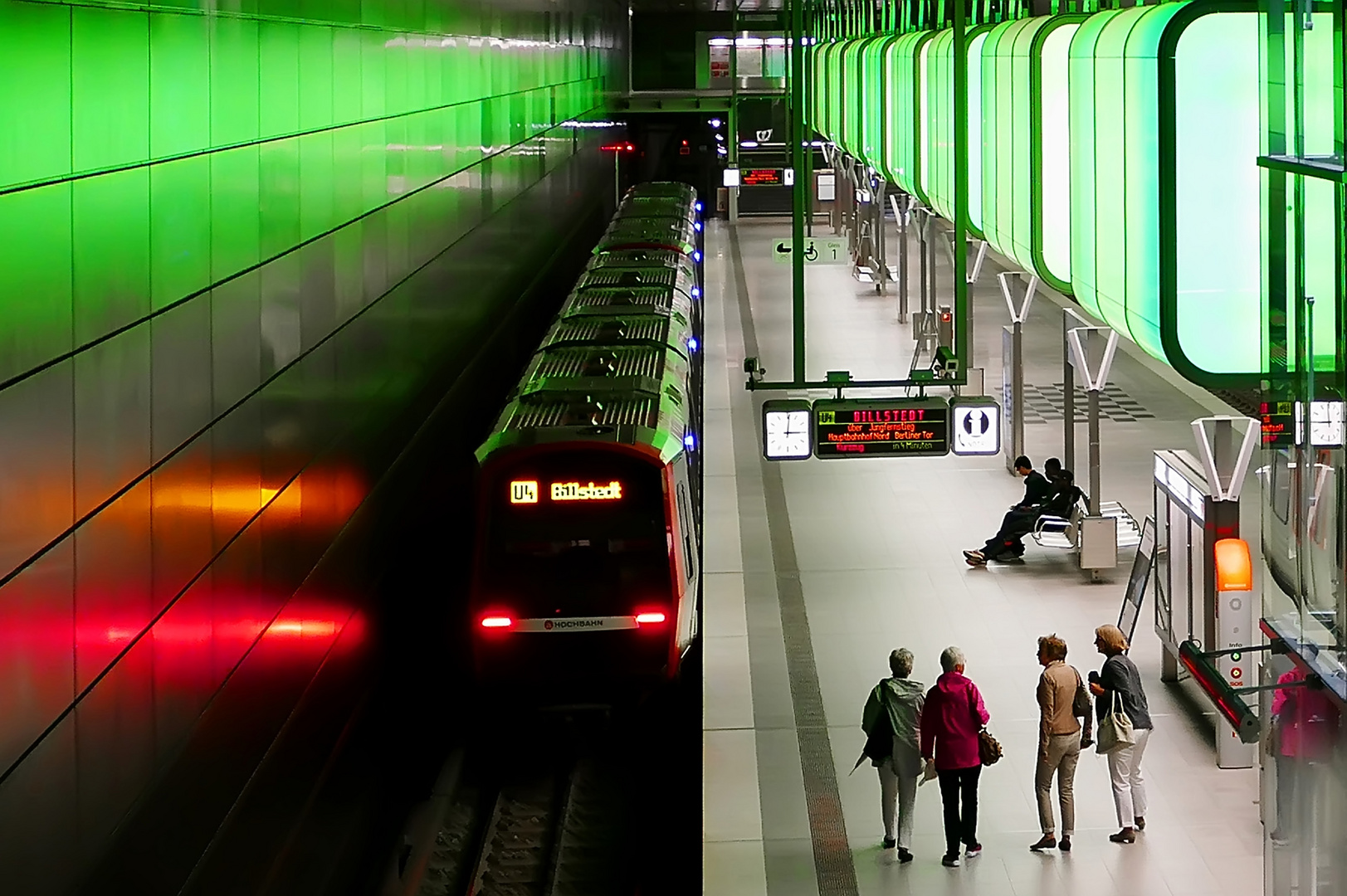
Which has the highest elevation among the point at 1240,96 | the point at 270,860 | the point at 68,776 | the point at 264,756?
the point at 1240,96

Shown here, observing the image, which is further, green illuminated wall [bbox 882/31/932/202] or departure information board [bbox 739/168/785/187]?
departure information board [bbox 739/168/785/187]

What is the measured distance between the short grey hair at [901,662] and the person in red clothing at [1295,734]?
5362mm

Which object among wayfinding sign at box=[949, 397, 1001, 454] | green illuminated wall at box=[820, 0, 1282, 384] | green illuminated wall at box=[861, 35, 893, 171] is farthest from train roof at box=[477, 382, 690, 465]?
green illuminated wall at box=[820, 0, 1282, 384]

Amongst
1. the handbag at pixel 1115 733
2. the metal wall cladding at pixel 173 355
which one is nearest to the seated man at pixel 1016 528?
the metal wall cladding at pixel 173 355

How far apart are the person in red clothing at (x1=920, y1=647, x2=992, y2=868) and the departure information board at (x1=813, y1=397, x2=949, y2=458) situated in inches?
162

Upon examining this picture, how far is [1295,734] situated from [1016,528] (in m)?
11.9

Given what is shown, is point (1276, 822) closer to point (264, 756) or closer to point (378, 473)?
point (264, 756)

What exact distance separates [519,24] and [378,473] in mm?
11490

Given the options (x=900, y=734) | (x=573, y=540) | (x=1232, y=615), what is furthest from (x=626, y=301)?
(x=900, y=734)

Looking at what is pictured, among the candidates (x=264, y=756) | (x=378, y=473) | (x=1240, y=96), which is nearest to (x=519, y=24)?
(x=378, y=473)

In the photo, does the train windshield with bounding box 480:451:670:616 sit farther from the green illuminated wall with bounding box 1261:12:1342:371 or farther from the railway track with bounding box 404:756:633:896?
the green illuminated wall with bounding box 1261:12:1342:371

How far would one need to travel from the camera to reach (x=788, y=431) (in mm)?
13609

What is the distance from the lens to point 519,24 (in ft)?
74.0

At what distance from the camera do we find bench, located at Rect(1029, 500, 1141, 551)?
51.4 ft
